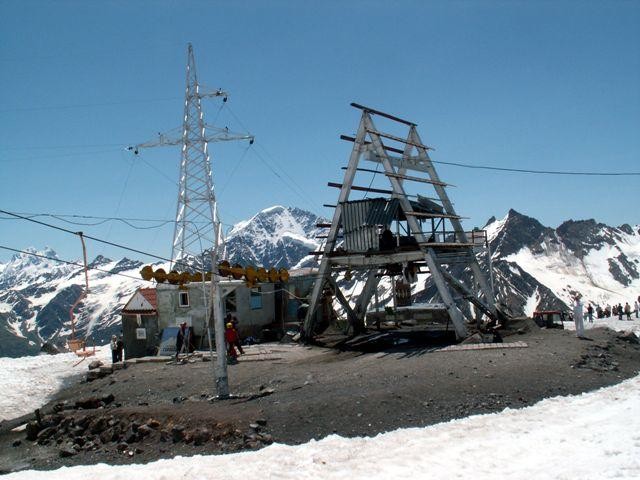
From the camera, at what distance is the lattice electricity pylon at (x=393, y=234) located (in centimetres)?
2884

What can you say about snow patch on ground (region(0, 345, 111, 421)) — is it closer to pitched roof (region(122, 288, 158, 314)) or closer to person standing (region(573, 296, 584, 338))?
pitched roof (region(122, 288, 158, 314))

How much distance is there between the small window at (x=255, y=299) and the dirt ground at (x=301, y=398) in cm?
1138

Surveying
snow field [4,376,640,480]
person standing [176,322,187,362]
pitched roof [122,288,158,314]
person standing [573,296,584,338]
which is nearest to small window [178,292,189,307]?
pitched roof [122,288,158,314]

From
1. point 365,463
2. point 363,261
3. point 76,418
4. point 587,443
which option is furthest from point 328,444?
point 363,261

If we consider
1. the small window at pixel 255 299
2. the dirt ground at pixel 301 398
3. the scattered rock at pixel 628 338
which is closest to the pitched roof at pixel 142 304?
the small window at pixel 255 299

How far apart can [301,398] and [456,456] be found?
574 centimetres

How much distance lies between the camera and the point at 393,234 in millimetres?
31141

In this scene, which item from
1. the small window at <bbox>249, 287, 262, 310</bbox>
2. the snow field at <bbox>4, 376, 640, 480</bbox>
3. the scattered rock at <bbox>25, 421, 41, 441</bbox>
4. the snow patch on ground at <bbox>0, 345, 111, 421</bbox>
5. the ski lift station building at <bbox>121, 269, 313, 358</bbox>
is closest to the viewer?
the snow field at <bbox>4, 376, 640, 480</bbox>

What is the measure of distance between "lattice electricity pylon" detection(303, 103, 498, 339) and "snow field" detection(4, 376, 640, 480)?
12688mm

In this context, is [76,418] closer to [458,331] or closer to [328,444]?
[328,444]

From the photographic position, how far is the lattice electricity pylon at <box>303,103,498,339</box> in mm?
28844

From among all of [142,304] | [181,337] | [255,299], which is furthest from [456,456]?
[142,304]

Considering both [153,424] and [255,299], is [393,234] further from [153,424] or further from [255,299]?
→ [153,424]

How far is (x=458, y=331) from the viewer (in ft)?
86.7
